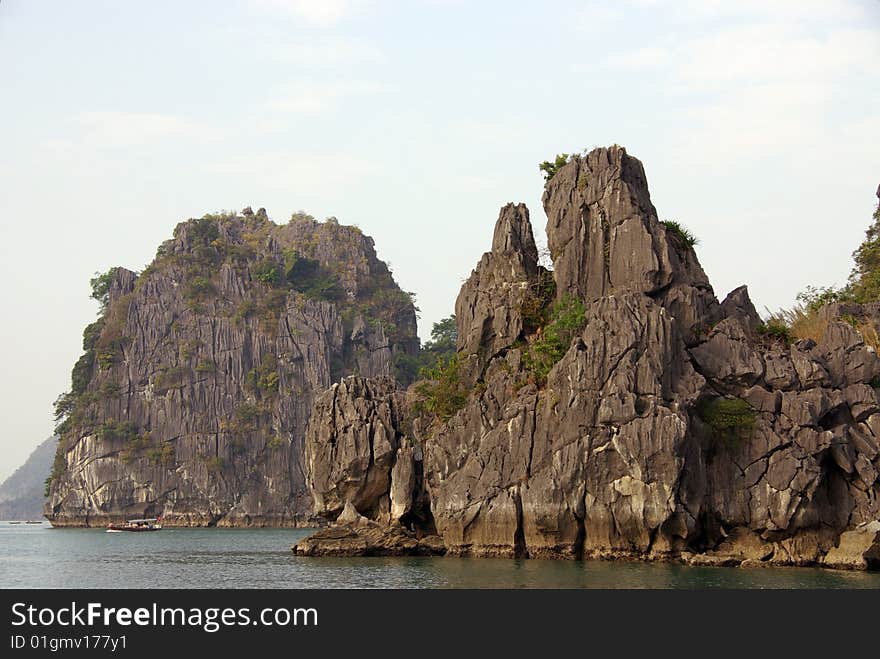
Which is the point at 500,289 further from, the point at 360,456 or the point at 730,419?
the point at 730,419

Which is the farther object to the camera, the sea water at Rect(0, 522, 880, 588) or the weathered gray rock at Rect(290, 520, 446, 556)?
the weathered gray rock at Rect(290, 520, 446, 556)

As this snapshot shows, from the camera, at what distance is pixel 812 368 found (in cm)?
4731

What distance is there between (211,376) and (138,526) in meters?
19.2

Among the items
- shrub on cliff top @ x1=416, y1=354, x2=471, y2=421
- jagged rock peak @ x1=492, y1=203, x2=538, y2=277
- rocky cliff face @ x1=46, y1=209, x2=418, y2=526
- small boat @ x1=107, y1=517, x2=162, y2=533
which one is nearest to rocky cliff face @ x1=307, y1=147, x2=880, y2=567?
shrub on cliff top @ x1=416, y1=354, x2=471, y2=421

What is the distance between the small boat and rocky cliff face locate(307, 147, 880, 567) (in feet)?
137

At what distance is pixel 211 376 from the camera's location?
363 ft

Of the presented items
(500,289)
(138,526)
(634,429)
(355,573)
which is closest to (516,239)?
(500,289)

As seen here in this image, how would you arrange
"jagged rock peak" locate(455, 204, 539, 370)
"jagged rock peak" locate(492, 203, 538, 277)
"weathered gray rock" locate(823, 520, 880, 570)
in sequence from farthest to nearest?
"jagged rock peak" locate(492, 203, 538, 277) < "jagged rock peak" locate(455, 204, 539, 370) < "weathered gray rock" locate(823, 520, 880, 570)

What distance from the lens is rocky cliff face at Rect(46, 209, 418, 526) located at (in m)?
106

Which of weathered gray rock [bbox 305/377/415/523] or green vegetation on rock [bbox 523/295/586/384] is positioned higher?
green vegetation on rock [bbox 523/295/586/384]

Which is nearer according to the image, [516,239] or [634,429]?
[634,429]

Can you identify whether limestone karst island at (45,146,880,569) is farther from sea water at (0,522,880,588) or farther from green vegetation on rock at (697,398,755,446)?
sea water at (0,522,880,588)

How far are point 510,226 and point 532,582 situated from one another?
75.3 ft
